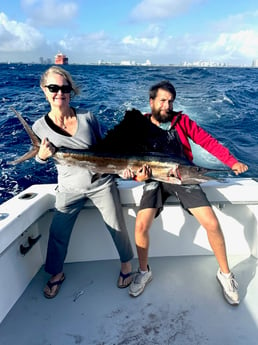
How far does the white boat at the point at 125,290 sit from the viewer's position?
5.42 ft

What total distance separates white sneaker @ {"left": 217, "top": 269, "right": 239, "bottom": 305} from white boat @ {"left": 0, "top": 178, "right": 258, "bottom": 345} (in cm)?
4

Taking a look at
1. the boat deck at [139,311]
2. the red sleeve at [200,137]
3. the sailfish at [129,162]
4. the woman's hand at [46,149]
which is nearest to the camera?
the boat deck at [139,311]

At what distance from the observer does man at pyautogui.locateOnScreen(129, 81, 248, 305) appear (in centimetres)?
190

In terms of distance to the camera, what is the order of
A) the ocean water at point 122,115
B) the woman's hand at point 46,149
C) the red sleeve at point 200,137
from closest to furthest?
1. the woman's hand at point 46,149
2. the red sleeve at point 200,137
3. the ocean water at point 122,115

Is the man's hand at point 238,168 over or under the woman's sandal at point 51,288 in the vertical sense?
over

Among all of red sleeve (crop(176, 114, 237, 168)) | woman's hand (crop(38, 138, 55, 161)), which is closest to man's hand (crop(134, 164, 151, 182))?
red sleeve (crop(176, 114, 237, 168))

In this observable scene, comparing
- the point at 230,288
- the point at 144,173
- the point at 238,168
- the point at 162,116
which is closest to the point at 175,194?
the point at 144,173

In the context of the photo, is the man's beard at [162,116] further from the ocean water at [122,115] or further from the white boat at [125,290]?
the ocean water at [122,115]

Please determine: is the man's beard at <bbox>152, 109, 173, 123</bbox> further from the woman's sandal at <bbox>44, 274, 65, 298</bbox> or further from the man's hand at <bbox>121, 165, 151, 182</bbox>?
the woman's sandal at <bbox>44, 274, 65, 298</bbox>

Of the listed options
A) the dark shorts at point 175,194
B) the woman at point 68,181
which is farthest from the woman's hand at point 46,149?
the dark shorts at point 175,194

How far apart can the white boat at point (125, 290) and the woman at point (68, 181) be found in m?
0.14

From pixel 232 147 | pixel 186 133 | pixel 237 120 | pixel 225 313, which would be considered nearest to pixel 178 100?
pixel 237 120

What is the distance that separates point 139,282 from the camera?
198 cm

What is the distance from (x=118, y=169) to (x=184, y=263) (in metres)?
0.92
